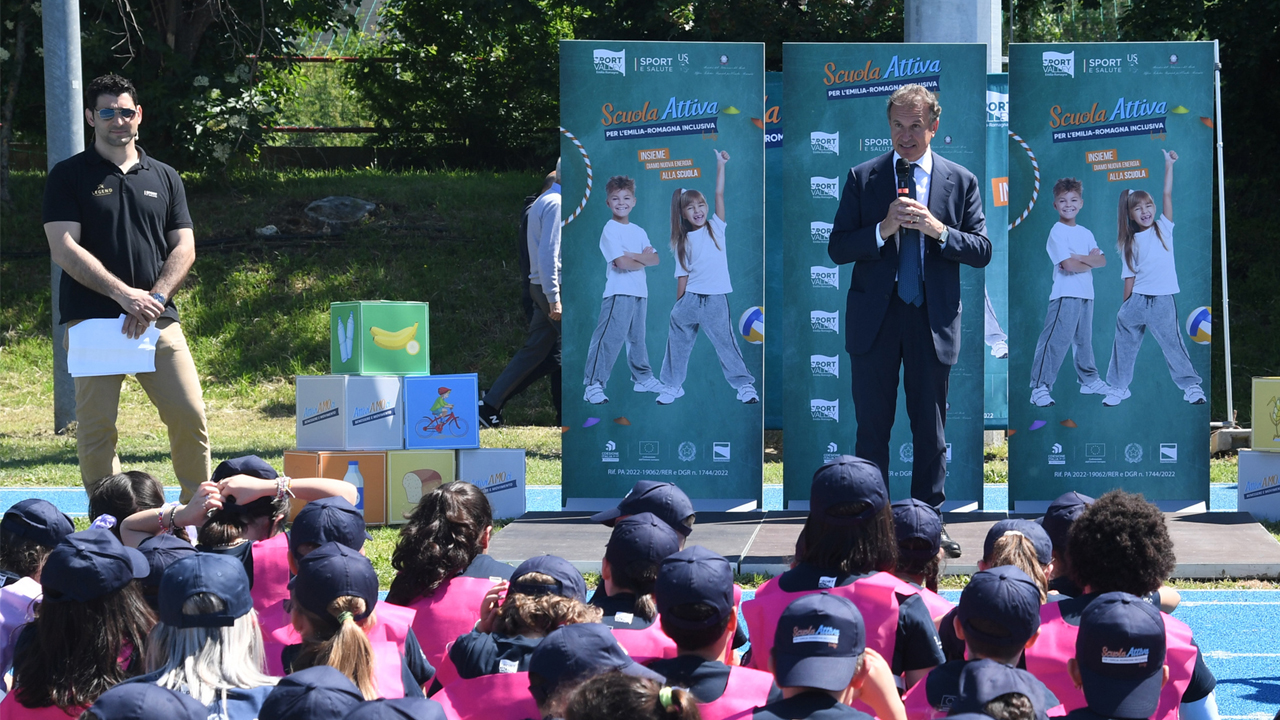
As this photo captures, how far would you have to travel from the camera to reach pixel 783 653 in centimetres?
247

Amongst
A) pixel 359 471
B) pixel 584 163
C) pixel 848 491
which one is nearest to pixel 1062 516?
pixel 848 491

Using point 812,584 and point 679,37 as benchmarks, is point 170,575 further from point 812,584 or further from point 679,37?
point 679,37

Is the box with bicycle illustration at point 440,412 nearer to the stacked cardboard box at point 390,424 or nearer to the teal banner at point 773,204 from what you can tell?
the stacked cardboard box at point 390,424

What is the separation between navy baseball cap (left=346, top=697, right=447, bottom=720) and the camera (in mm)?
2037

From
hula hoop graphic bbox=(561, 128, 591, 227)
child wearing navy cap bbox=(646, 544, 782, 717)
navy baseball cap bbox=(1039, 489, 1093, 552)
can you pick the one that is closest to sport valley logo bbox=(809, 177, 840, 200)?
hula hoop graphic bbox=(561, 128, 591, 227)

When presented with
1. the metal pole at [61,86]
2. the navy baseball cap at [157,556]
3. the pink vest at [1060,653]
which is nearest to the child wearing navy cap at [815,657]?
the pink vest at [1060,653]

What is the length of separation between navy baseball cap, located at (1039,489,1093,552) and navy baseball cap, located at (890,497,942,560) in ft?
1.07

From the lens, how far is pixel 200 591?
8.55 feet

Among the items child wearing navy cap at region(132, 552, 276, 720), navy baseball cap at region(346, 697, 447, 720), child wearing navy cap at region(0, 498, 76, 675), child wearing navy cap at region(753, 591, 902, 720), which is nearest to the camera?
navy baseball cap at region(346, 697, 447, 720)

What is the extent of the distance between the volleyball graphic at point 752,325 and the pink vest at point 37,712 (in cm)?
→ 429

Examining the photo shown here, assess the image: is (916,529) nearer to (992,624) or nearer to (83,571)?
(992,624)

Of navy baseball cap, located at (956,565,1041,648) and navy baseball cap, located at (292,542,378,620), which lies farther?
navy baseball cap, located at (292,542,378,620)

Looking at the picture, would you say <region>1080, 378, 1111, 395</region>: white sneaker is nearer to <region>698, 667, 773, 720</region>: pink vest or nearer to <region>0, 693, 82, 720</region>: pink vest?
<region>698, 667, 773, 720</region>: pink vest

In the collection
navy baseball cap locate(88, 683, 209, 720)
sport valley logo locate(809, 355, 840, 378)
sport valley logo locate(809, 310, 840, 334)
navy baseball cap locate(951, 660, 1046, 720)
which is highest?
sport valley logo locate(809, 310, 840, 334)
